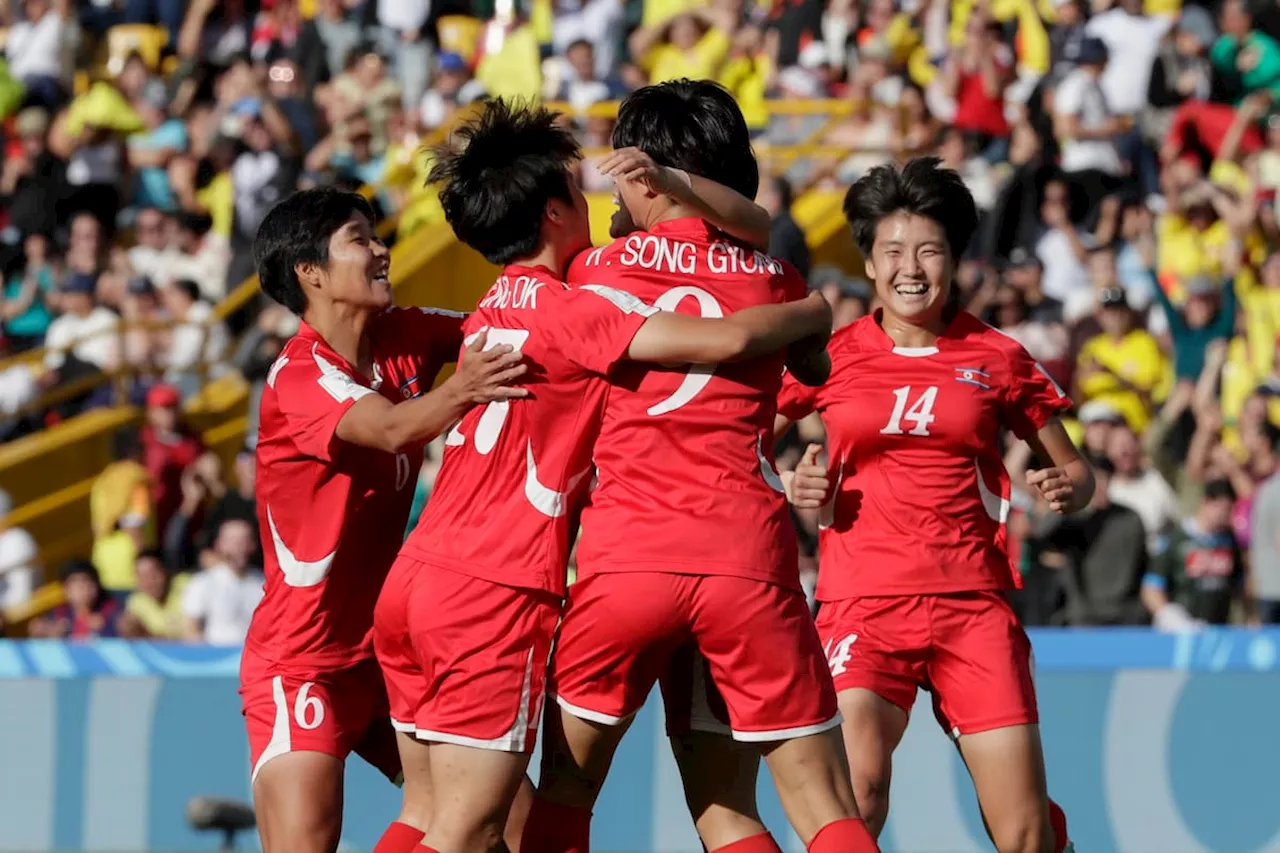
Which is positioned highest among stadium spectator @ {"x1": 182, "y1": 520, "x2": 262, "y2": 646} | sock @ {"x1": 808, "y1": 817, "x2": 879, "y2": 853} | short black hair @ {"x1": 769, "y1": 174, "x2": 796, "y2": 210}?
short black hair @ {"x1": 769, "y1": 174, "x2": 796, "y2": 210}

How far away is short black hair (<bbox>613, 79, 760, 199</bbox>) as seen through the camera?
18.4ft

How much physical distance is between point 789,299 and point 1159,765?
4.68 metres

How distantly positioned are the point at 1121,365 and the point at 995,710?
637 centimetres

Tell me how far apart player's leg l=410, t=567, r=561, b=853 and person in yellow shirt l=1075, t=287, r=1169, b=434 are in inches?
286

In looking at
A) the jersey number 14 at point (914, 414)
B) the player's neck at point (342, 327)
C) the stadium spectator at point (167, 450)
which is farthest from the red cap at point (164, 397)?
the jersey number 14 at point (914, 414)

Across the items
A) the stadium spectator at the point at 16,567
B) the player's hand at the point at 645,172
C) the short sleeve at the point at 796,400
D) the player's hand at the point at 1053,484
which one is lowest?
the stadium spectator at the point at 16,567

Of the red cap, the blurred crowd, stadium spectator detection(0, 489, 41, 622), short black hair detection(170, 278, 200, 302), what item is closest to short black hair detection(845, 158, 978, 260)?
the blurred crowd

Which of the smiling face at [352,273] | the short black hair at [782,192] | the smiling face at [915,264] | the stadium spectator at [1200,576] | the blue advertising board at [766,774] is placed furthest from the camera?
the short black hair at [782,192]

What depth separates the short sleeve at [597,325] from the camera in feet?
18.0

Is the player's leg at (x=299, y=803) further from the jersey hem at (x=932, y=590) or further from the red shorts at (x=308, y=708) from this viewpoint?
the jersey hem at (x=932, y=590)

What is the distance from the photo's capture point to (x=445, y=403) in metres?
5.53

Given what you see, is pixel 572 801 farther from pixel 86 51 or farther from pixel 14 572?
pixel 86 51

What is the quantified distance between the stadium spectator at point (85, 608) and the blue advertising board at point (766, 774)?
1748 millimetres

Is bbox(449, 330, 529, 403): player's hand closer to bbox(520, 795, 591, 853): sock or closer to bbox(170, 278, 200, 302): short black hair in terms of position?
bbox(520, 795, 591, 853): sock
